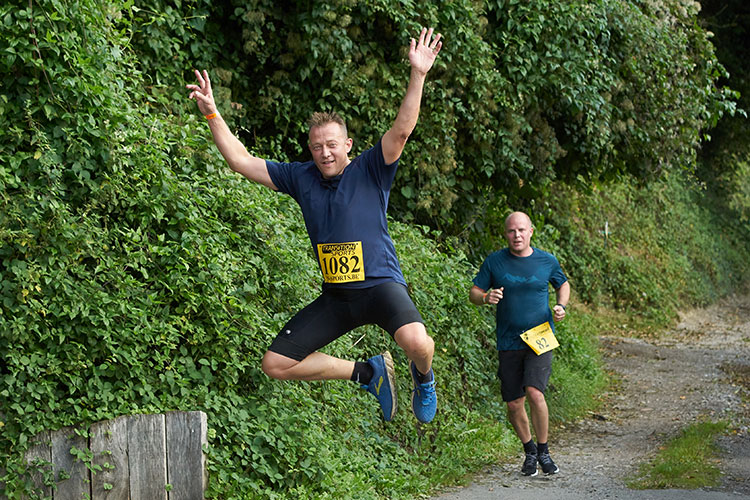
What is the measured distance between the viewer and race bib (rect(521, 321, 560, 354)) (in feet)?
23.1

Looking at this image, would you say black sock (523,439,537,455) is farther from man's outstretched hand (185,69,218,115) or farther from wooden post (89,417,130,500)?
man's outstretched hand (185,69,218,115)

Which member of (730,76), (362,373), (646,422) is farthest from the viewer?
(730,76)

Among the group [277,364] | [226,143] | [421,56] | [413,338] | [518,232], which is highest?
[421,56]

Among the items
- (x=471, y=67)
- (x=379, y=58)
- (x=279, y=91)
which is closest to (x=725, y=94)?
(x=471, y=67)

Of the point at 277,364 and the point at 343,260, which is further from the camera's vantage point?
the point at 277,364

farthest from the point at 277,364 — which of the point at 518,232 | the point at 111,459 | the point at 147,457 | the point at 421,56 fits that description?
the point at 518,232

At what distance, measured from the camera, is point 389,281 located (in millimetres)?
5094

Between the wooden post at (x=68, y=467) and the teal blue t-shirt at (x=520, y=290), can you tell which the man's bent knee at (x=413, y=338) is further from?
the teal blue t-shirt at (x=520, y=290)

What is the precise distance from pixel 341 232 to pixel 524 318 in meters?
2.74

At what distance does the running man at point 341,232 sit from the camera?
4961 millimetres

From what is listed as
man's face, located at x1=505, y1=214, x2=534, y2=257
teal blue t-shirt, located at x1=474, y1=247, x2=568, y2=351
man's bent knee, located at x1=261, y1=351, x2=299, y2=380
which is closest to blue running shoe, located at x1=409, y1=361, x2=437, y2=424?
man's bent knee, located at x1=261, y1=351, x2=299, y2=380

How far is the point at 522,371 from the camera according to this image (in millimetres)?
7238

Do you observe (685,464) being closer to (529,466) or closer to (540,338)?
(529,466)

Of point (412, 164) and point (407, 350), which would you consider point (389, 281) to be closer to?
point (407, 350)
